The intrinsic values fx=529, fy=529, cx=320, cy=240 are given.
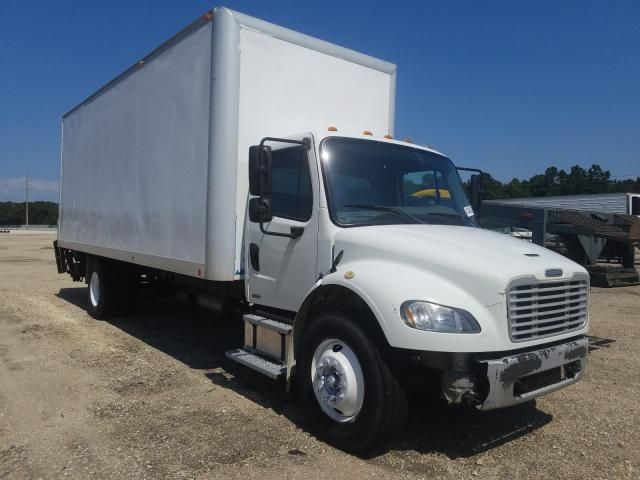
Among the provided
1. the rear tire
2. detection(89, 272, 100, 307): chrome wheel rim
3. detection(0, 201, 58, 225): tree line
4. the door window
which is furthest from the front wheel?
detection(0, 201, 58, 225): tree line

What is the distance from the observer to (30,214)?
107 meters

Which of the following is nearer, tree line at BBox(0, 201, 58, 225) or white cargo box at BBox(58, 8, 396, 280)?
white cargo box at BBox(58, 8, 396, 280)

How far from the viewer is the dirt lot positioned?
12.1 ft

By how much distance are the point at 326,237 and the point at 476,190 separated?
7.39 feet

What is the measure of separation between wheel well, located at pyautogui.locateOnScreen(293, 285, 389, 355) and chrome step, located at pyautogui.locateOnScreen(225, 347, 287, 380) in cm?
24

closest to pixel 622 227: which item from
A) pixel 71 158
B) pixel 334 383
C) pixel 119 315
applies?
pixel 334 383

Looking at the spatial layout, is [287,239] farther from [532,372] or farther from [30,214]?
[30,214]

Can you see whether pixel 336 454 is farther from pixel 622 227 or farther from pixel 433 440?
pixel 622 227

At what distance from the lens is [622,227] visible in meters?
6.37

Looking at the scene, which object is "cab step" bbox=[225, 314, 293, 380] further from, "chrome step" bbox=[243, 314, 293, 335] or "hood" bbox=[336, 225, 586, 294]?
"hood" bbox=[336, 225, 586, 294]

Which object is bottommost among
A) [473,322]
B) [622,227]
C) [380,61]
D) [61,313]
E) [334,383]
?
[61,313]

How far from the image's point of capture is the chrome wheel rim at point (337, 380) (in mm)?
3826

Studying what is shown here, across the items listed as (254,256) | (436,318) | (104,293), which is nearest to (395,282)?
(436,318)

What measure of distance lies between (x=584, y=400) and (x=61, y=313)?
8.47 m
